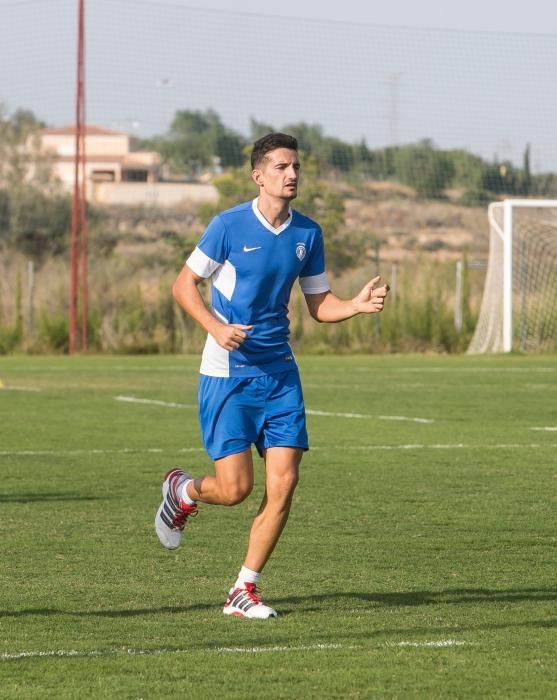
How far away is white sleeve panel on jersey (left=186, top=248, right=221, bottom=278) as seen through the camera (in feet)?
24.5

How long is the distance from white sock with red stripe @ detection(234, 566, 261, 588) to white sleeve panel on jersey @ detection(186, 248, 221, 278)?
1.35 metres

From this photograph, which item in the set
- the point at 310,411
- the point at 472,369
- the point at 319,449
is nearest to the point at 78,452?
the point at 319,449

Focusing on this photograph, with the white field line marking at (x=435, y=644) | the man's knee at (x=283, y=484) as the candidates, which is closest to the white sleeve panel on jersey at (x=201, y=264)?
the man's knee at (x=283, y=484)

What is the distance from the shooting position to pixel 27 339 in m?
32.9

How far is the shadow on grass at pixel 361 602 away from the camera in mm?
7148

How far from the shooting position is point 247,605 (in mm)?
7133

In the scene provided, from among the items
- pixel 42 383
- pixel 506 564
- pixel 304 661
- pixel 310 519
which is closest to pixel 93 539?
pixel 310 519

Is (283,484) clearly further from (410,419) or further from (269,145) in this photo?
(410,419)

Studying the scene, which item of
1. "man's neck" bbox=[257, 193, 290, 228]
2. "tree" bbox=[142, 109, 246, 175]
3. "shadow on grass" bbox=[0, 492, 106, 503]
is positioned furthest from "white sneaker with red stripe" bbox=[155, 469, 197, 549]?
"tree" bbox=[142, 109, 246, 175]

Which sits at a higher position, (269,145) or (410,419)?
(269,145)

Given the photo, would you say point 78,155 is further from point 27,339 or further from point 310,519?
point 310,519

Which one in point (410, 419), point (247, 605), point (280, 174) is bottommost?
point (410, 419)

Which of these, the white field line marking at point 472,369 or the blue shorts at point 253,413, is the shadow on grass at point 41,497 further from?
the white field line marking at point 472,369

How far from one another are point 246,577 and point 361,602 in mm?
570
